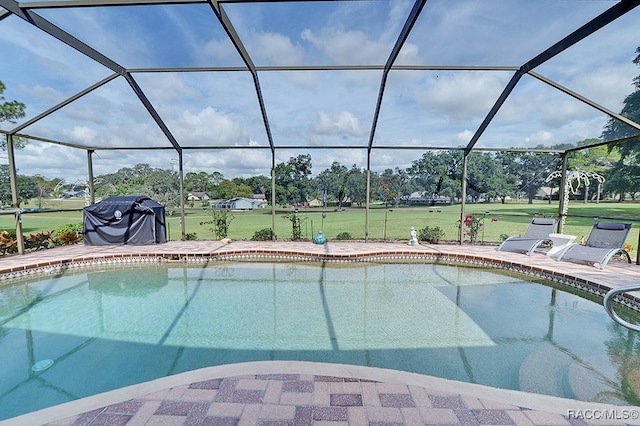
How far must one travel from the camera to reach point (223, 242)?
8.34 m

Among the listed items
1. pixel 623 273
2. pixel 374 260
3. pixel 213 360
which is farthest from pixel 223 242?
pixel 623 273

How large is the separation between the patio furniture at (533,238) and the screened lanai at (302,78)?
1.40 meters

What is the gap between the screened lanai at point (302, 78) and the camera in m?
4.41

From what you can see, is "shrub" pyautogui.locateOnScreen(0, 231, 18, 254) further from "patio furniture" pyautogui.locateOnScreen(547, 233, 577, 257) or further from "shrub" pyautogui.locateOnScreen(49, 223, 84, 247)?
"patio furniture" pyautogui.locateOnScreen(547, 233, 577, 257)

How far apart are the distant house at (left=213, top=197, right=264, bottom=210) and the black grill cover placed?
1.79 m

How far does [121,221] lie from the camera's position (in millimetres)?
7688

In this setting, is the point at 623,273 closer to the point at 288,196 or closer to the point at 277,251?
the point at 277,251

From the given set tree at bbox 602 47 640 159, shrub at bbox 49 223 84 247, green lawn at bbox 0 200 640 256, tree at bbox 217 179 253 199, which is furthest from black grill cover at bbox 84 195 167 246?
tree at bbox 602 47 640 159

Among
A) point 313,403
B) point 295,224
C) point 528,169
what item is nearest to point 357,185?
point 295,224

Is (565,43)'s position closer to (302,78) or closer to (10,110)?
(302,78)

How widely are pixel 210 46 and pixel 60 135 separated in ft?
16.7

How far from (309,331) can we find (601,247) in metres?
6.62

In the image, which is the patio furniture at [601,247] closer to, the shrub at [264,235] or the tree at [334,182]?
the tree at [334,182]

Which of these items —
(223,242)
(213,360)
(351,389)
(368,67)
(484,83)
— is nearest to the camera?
(351,389)
